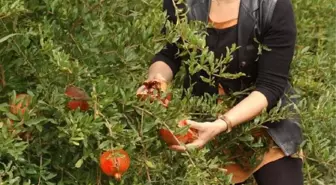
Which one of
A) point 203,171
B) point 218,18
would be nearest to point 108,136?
point 203,171

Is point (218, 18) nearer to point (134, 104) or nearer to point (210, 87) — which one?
point (210, 87)

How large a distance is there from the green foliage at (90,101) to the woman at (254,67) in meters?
0.07

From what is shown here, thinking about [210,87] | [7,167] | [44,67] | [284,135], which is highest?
[44,67]

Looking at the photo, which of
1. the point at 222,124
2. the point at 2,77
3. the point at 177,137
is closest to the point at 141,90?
the point at 177,137

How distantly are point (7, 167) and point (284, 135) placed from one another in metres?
1.07

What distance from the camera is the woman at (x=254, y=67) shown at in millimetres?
2305

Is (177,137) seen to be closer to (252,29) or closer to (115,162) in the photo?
(115,162)

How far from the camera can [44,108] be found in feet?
6.31

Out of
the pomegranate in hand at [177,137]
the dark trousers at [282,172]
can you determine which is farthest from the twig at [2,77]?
the dark trousers at [282,172]

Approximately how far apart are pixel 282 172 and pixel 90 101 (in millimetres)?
917

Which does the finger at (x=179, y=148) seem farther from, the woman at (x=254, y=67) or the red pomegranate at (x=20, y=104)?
the red pomegranate at (x=20, y=104)

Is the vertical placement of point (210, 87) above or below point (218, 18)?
below

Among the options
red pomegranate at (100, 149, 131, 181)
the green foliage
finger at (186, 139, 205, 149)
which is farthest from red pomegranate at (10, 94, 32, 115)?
finger at (186, 139, 205, 149)

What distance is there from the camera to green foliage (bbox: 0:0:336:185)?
1.91 metres
